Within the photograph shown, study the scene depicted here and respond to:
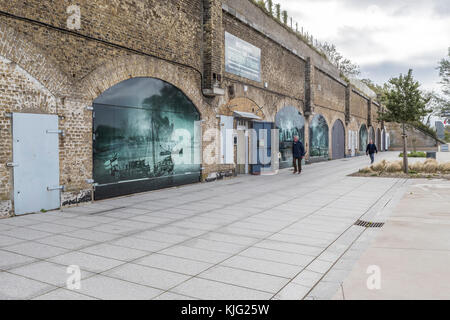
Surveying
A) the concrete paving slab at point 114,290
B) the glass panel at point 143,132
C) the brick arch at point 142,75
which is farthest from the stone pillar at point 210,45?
the concrete paving slab at point 114,290

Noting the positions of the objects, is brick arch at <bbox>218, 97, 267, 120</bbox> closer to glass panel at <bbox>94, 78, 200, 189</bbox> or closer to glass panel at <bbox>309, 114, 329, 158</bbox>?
glass panel at <bbox>94, 78, 200, 189</bbox>

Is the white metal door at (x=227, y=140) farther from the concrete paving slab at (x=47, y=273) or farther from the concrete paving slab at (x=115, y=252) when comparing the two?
the concrete paving slab at (x=47, y=273)

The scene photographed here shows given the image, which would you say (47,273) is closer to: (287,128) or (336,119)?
(287,128)

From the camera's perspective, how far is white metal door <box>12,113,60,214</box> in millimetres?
8031

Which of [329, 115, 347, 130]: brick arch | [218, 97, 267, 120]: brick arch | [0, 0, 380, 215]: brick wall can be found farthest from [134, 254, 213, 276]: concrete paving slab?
[329, 115, 347, 130]: brick arch

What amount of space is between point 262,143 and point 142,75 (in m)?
8.24

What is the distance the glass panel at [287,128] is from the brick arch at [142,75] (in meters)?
7.79

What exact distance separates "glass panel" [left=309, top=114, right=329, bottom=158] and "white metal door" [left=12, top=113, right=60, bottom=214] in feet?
67.1

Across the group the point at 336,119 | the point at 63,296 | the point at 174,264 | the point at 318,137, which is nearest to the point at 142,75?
the point at 174,264

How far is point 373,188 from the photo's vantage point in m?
12.7

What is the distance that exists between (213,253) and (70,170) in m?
5.29

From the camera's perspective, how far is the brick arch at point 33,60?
770 cm

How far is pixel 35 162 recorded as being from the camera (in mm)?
8383
